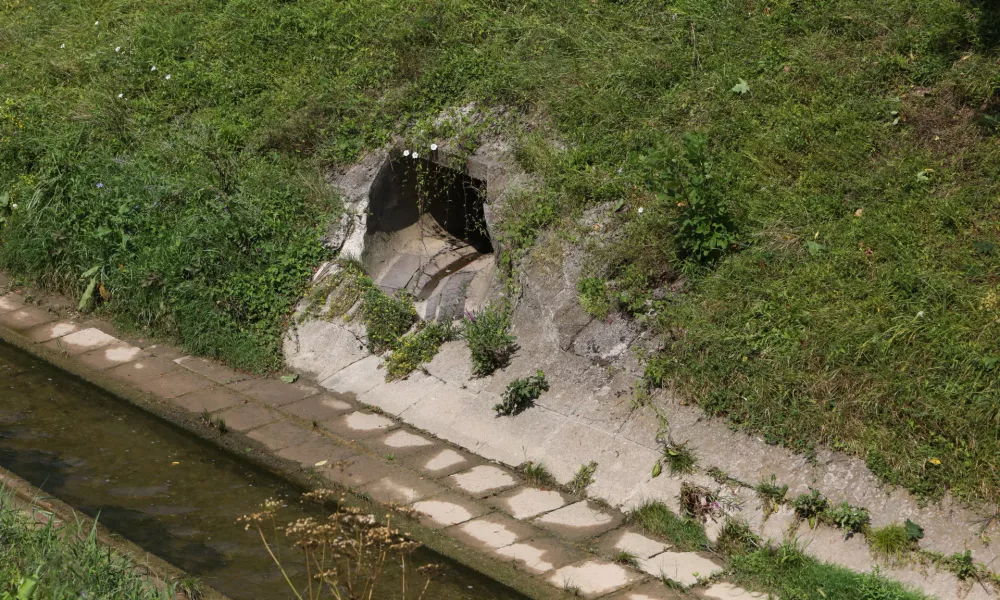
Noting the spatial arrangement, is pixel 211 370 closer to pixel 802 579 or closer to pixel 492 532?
pixel 492 532

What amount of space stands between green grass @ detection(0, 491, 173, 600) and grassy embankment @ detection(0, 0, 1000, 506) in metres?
3.52

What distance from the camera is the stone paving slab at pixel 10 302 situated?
942 centimetres

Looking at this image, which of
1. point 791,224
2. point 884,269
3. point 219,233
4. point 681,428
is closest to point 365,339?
point 219,233

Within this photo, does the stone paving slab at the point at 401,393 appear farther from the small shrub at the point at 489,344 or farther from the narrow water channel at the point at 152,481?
the narrow water channel at the point at 152,481

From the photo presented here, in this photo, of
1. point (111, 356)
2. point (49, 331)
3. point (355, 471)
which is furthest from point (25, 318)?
point (355, 471)

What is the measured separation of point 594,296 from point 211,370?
10.7 ft

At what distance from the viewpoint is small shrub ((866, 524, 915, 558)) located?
211 inches

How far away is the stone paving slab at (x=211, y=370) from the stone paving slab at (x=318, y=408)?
72cm

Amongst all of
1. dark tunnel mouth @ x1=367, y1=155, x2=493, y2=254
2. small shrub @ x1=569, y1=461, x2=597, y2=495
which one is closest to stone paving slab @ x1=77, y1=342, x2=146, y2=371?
dark tunnel mouth @ x1=367, y1=155, x2=493, y2=254

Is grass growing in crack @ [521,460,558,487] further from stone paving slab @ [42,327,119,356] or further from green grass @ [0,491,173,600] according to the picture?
stone paving slab @ [42,327,119,356]

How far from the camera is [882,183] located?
704 cm

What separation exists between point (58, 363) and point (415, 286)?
3087 mm

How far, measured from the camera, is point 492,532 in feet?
20.0

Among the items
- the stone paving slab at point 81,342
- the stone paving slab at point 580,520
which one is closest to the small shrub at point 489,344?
the stone paving slab at point 580,520
